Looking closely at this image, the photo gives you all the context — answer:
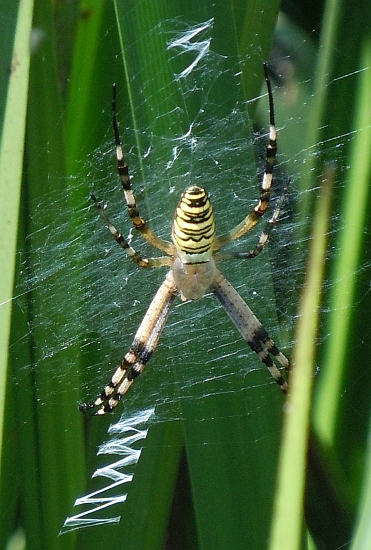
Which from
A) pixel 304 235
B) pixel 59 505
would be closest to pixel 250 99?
pixel 304 235

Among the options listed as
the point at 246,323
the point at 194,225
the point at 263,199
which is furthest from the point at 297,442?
the point at 246,323

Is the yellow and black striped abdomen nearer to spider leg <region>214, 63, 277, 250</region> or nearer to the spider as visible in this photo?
the spider

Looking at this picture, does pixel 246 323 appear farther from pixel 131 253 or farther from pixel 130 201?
Result: pixel 130 201

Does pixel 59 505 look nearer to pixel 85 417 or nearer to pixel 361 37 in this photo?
pixel 85 417

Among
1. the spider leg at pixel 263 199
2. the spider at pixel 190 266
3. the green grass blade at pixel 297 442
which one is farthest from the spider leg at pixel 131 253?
the green grass blade at pixel 297 442

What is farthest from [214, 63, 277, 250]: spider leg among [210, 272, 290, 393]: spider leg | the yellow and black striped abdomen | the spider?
[210, 272, 290, 393]: spider leg

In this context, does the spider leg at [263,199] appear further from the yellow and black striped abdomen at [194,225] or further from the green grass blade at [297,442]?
the green grass blade at [297,442]
